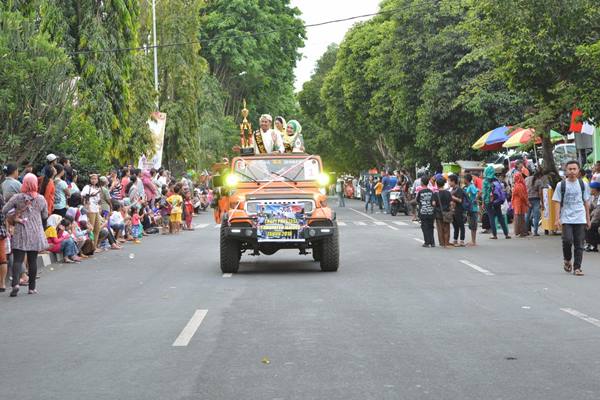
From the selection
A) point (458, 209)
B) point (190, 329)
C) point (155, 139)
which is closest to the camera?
point (190, 329)

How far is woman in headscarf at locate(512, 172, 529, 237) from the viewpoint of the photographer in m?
25.5

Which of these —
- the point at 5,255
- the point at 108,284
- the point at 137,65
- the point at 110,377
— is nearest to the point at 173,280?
the point at 108,284

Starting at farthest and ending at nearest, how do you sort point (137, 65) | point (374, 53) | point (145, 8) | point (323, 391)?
point (374, 53), point (145, 8), point (137, 65), point (323, 391)

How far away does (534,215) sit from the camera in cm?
2592

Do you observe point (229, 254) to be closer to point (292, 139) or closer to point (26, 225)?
point (26, 225)

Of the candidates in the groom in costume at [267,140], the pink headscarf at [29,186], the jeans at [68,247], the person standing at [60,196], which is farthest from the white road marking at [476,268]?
the person standing at [60,196]

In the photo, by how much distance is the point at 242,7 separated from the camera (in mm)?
62469

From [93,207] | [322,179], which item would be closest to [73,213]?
[93,207]

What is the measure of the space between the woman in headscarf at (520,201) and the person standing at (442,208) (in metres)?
3.86

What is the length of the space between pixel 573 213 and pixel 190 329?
311 inches

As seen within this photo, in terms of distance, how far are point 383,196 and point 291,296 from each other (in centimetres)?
3326

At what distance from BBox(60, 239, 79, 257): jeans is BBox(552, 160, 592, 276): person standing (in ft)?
33.1

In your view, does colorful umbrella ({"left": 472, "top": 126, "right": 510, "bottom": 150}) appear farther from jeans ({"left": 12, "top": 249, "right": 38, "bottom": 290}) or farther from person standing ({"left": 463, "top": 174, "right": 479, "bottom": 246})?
jeans ({"left": 12, "top": 249, "right": 38, "bottom": 290})

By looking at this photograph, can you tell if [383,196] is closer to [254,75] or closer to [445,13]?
[445,13]
